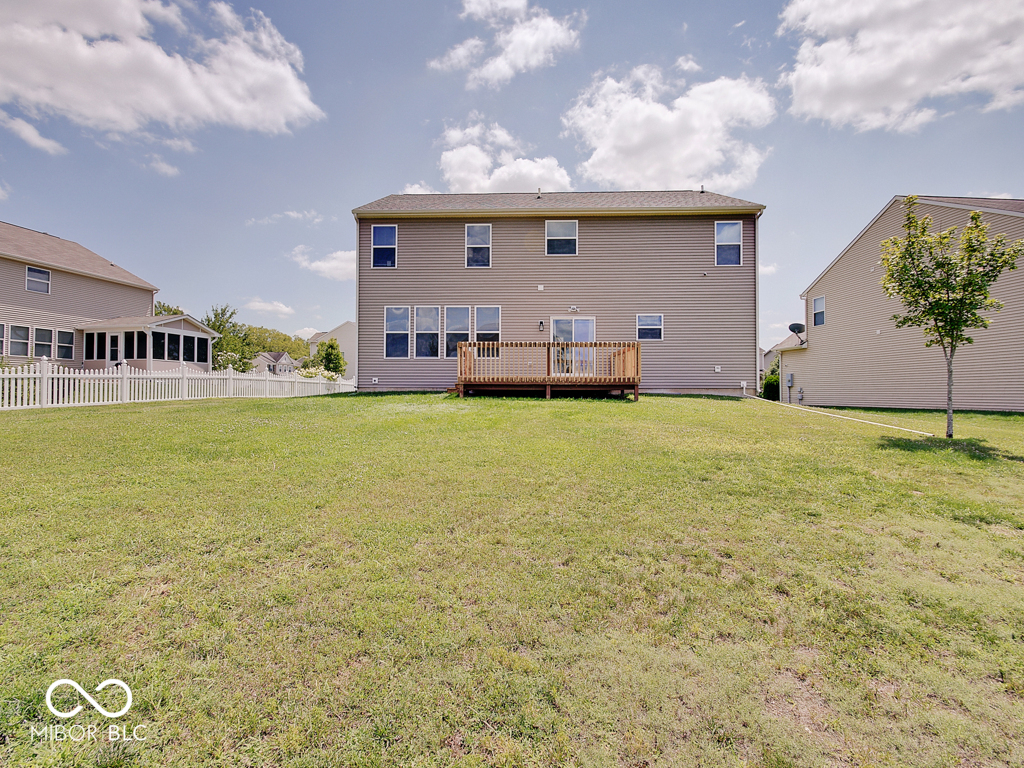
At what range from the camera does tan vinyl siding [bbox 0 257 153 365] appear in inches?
645

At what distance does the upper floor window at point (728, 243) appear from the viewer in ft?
45.2

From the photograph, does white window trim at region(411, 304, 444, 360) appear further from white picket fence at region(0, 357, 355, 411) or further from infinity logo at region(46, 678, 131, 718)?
infinity logo at region(46, 678, 131, 718)

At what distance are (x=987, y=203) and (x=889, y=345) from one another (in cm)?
502

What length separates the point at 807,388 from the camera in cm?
2017

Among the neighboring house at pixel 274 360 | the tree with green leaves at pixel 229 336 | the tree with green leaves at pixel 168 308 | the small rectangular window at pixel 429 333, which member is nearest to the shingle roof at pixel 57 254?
the tree with green leaves at pixel 168 308

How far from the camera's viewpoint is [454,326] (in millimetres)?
14172

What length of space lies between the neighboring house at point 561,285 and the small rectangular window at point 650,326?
0.11 ft

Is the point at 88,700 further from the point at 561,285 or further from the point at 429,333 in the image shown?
the point at 561,285

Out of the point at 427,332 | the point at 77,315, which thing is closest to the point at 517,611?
the point at 427,332

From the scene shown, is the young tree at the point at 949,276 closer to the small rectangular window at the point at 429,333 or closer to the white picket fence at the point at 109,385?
the small rectangular window at the point at 429,333

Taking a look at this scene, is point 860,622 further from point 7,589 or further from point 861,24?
point 861,24

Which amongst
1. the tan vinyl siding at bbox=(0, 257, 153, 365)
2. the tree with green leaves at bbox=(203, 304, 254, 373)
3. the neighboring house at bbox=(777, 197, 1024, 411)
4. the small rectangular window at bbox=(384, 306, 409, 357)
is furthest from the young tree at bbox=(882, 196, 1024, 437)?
the tree with green leaves at bbox=(203, 304, 254, 373)

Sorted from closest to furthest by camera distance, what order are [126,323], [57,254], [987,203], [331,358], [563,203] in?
[987,203] → [563,203] → [126,323] → [57,254] → [331,358]

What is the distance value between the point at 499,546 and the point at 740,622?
4.91 ft
